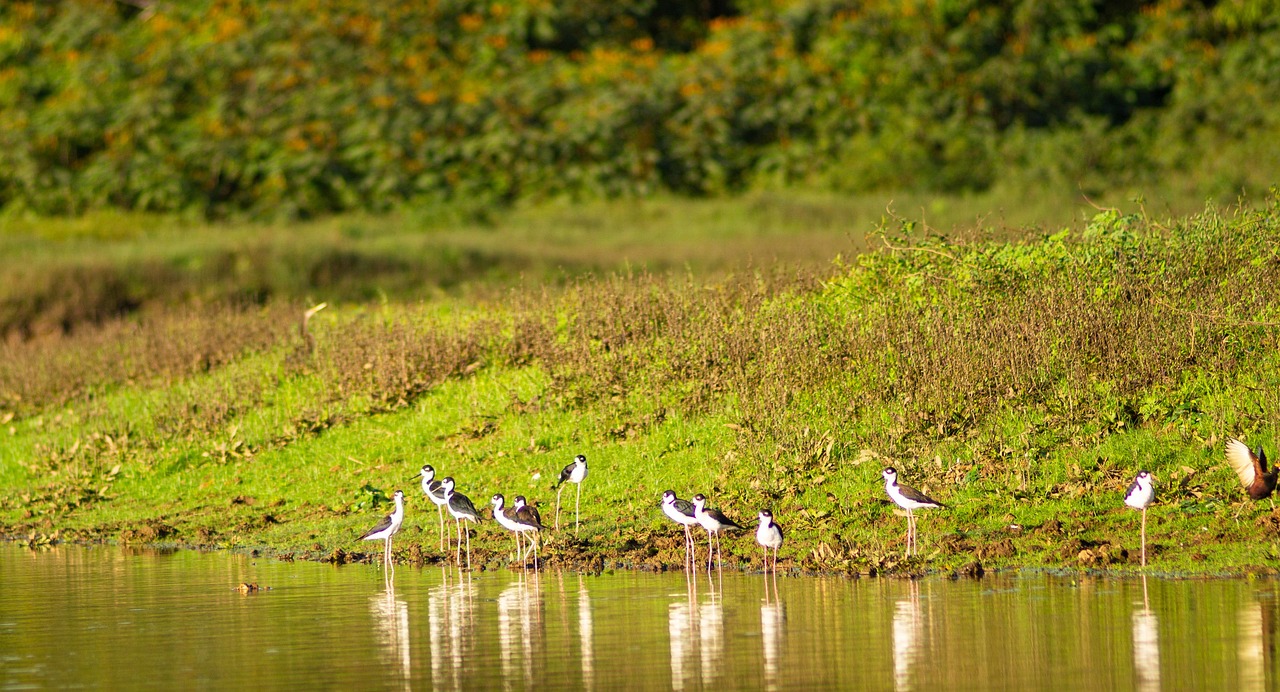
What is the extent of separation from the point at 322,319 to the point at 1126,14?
→ 112ft

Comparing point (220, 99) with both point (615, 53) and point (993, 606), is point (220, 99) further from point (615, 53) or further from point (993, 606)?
point (993, 606)

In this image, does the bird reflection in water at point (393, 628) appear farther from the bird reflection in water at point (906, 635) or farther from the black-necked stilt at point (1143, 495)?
the black-necked stilt at point (1143, 495)

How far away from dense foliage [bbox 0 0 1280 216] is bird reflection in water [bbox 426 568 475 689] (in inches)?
1220

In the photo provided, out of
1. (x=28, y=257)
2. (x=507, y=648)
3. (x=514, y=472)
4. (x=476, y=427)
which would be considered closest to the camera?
(x=507, y=648)

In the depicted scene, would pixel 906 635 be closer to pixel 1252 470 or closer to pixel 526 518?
pixel 1252 470

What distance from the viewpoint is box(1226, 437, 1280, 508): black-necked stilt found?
528 inches

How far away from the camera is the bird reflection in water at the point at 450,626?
10.4m

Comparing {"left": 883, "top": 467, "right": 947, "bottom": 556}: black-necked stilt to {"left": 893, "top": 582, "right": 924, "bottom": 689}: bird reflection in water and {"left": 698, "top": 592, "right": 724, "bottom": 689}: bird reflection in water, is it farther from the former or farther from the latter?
{"left": 698, "top": 592, "right": 724, "bottom": 689}: bird reflection in water

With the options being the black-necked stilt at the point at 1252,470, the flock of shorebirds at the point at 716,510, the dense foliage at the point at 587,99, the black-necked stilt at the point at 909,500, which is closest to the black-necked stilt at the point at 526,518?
the flock of shorebirds at the point at 716,510

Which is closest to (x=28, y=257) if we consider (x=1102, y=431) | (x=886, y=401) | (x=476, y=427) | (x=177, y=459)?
(x=177, y=459)

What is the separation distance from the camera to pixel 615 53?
49594mm

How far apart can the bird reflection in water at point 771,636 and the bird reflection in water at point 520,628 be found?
1426mm

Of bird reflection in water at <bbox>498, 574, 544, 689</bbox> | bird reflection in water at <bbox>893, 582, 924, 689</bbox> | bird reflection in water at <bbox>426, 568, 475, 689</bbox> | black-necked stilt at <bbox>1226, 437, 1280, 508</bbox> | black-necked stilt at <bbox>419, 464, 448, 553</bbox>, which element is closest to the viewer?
bird reflection in water at <bbox>893, 582, 924, 689</bbox>

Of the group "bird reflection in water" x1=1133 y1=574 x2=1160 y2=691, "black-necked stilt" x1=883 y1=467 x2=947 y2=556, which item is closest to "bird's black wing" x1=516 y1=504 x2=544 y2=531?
"black-necked stilt" x1=883 y1=467 x2=947 y2=556
